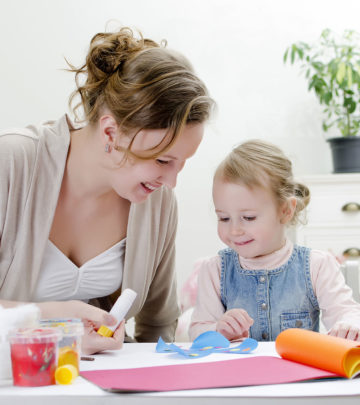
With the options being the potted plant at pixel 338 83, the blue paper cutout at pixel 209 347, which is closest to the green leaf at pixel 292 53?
the potted plant at pixel 338 83

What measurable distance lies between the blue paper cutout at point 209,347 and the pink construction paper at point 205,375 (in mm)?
92

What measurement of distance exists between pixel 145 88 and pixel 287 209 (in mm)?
516

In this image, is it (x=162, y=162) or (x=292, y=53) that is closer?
(x=162, y=162)

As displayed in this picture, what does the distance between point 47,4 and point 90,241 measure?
7.77 ft

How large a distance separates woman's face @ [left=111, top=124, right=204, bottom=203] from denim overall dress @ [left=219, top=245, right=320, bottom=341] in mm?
344

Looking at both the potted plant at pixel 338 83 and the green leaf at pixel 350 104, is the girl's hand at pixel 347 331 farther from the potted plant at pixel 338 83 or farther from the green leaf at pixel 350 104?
the green leaf at pixel 350 104

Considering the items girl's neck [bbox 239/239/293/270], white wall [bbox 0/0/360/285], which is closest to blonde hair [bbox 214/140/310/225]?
girl's neck [bbox 239/239/293/270]

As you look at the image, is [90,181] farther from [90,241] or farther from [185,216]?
[185,216]

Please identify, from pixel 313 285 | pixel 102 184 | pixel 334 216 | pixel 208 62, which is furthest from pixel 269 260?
pixel 208 62

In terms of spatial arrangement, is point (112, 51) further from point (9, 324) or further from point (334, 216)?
point (334, 216)

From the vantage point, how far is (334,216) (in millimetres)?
2873

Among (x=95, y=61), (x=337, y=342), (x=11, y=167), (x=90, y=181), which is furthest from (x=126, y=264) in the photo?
(x=337, y=342)

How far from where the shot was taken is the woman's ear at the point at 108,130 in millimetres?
1319

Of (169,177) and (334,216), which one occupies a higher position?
(169,177)
